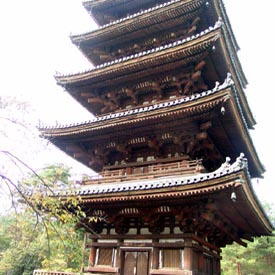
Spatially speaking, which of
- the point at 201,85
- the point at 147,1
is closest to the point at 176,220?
the point at 201,85

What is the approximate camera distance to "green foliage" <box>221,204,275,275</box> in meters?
23.0

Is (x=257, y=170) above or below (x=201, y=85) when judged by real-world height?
below

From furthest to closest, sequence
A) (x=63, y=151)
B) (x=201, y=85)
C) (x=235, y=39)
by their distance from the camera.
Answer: (x=235, y=39) → (x=63, y=151) → (x=201, y=85)

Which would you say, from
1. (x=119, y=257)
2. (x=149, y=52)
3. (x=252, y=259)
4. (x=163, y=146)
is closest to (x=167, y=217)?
(x=119, y=257)

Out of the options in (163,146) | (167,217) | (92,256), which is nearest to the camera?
(167,217)

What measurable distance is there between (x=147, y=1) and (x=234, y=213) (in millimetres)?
10907

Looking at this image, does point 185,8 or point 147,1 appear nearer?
point 185,8

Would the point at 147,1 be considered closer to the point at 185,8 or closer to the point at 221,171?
the point at 185,8

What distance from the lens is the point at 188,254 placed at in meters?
8.47

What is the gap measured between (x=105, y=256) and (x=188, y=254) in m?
2.96

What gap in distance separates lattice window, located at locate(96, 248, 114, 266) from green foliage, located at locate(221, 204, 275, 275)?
16831 mm

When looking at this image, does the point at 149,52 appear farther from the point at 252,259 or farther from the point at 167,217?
the point at 252,259

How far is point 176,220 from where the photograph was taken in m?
9.06

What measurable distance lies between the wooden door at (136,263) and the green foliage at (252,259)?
1667cm
